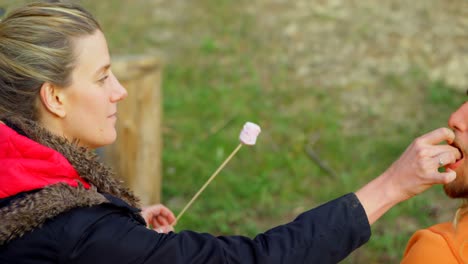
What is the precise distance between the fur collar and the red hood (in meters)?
0.03

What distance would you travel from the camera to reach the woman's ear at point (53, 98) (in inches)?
90.0

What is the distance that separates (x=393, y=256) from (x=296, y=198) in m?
0.95

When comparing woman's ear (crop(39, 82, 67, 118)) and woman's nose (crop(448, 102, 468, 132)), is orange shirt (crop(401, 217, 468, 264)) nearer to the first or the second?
woman's nose (crop(448, 102, 468, 132))

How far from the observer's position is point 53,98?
7.57 feet

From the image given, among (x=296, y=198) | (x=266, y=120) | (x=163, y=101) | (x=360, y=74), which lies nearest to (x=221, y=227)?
(x=296, y=198)

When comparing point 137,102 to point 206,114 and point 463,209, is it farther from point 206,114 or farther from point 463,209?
point 463,209

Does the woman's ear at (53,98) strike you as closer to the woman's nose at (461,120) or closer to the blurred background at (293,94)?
the woman's nose at (461,120)

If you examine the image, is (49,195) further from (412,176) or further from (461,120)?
(461,120)

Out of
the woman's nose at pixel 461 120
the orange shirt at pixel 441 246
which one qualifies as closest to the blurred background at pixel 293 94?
the orange shirt at pixel 441 246

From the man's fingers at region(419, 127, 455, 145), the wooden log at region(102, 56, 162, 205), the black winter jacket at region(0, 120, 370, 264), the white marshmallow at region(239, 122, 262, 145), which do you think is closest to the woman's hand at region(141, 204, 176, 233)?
the white marshmallow at region(239, 122, 262, 145)

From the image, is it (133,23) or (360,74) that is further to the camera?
(133,23)

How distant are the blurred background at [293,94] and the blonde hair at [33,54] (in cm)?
286

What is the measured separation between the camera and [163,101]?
21.8 feet

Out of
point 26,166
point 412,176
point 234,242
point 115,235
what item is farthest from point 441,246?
point 26,166
